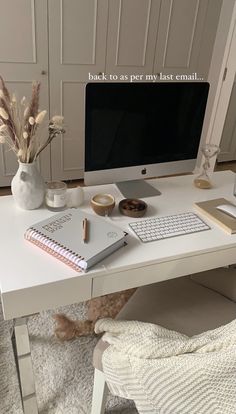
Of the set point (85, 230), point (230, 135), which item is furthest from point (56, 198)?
point (230, 135)

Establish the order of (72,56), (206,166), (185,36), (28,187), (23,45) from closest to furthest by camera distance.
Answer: (28,187) → (206,166) → (23,45) → (72,56) → (185,36)

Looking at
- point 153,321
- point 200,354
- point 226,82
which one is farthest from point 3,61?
point 200,354

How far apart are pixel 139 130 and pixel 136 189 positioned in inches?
10.4

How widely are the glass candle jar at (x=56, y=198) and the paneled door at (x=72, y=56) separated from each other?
1595 millimetres

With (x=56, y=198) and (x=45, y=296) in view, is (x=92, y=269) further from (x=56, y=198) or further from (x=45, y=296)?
(x=56, y=198)

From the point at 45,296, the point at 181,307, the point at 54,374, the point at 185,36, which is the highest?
the point at 185,36

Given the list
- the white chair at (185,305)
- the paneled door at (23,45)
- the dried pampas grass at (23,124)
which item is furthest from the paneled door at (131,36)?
the white chair at (185,305)

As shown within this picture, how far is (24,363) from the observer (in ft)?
3.47

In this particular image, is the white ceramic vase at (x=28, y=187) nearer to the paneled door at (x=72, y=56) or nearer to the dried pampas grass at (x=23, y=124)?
the dried pampas grass at (x=23, y=124)

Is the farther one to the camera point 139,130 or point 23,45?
point 23,45

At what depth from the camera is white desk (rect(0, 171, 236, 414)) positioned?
0.90 metres

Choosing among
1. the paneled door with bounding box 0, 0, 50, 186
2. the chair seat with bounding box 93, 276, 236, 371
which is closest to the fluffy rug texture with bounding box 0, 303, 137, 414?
the chair seat with bounding box 93, 276, 236, 371

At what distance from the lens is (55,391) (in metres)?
1.34

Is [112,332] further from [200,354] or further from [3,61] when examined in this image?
[3,61]
